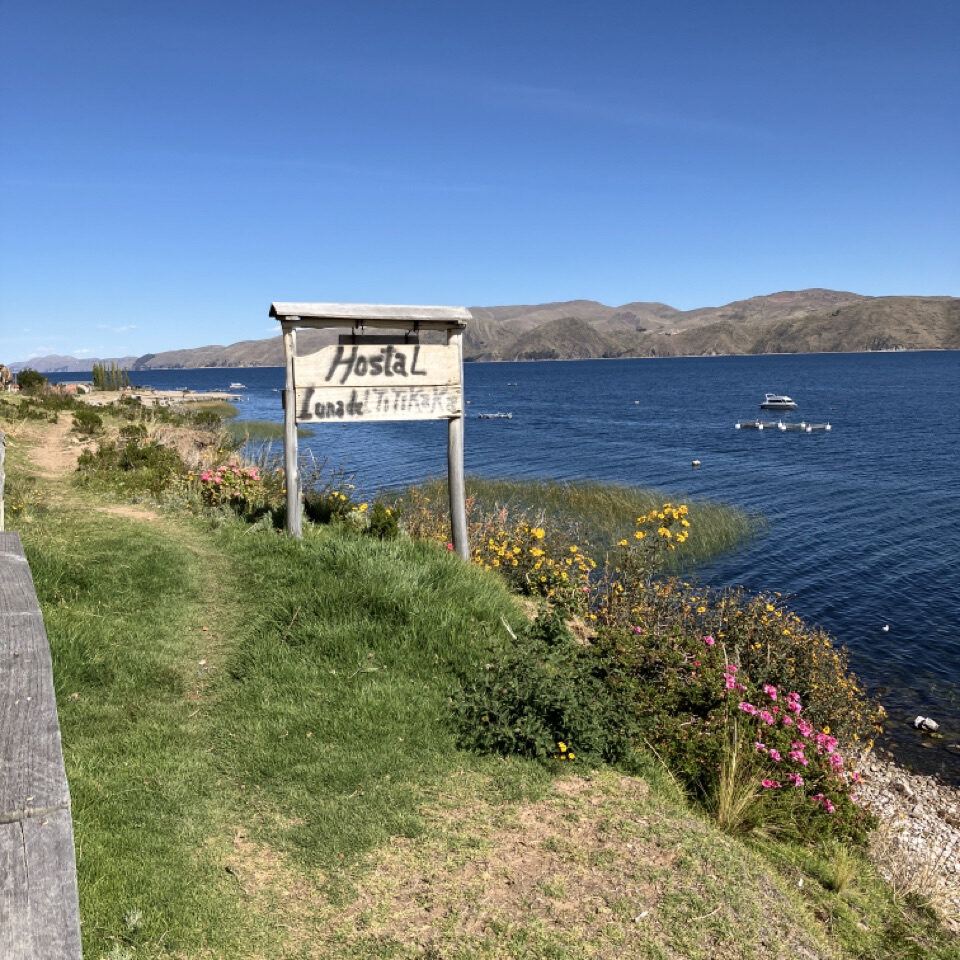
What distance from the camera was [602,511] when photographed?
24547 mm

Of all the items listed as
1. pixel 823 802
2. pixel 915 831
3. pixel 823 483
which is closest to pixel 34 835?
pixel 823 802

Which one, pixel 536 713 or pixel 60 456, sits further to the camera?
pixel 60 456

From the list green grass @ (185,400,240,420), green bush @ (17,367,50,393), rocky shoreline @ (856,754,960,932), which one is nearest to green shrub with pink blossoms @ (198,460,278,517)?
rocky shoreline @ (856,754,960,932)

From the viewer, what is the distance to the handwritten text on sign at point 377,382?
9.38 metres

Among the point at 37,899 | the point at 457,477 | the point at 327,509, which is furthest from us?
the point at 327,509

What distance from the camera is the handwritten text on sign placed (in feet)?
30.8

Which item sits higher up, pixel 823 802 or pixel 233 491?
pixel 233 491

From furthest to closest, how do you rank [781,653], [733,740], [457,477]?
[781,653], [457,477], [733,740]

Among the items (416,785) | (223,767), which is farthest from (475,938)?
(223,767)

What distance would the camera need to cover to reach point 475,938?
371 cm

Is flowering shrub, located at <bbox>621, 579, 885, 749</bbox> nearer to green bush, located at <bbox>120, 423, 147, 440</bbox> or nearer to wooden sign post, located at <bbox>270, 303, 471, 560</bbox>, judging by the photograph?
wooden sign post, located at <bbox>270, 303, 471, 560</bbox>

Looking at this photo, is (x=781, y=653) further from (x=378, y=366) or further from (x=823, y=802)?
(x=378, y=366)

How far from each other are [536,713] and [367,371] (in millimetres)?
5370

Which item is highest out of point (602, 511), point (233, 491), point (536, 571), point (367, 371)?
point (367, 371)
